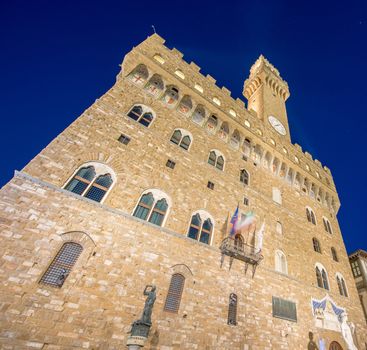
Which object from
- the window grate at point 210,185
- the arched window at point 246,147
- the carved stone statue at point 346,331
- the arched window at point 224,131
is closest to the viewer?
the carved stone statue at point 346,331

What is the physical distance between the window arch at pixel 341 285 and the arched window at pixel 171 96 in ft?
53.7

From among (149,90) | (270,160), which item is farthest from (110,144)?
(270,160)

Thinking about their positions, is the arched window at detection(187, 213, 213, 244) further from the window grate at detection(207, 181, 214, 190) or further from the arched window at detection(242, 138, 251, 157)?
the arched window at detection(242, 138, 251, 157)

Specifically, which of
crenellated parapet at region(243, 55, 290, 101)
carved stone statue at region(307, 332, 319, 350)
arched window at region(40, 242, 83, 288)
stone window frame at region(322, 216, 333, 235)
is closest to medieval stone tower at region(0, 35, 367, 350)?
arched window at region(40, 242, 83, 288)

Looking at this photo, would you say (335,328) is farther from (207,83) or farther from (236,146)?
(207,83)

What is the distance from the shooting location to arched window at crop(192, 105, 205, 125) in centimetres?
1402

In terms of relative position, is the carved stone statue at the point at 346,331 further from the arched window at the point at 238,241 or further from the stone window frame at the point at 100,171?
the stone window frame at the point at 100,171

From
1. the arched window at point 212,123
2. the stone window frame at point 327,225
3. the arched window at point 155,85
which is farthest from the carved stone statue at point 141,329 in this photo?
the stone window frame at point 327,225

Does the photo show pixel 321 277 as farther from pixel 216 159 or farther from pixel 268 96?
pixel 268 96

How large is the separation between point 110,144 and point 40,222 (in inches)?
165

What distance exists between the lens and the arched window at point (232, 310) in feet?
28.1

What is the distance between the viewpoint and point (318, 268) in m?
13.9

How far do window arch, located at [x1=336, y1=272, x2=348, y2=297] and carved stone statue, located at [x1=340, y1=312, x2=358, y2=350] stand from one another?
2285 mm

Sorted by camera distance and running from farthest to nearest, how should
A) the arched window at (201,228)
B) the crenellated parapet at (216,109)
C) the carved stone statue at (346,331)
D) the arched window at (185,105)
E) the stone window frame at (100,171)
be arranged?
the arched window at (185,105) → the crenellated parapet at (216,109) → the carved stone statue at (346,331) → the arched window at (201,228) → the stone window frame at (100,171)
